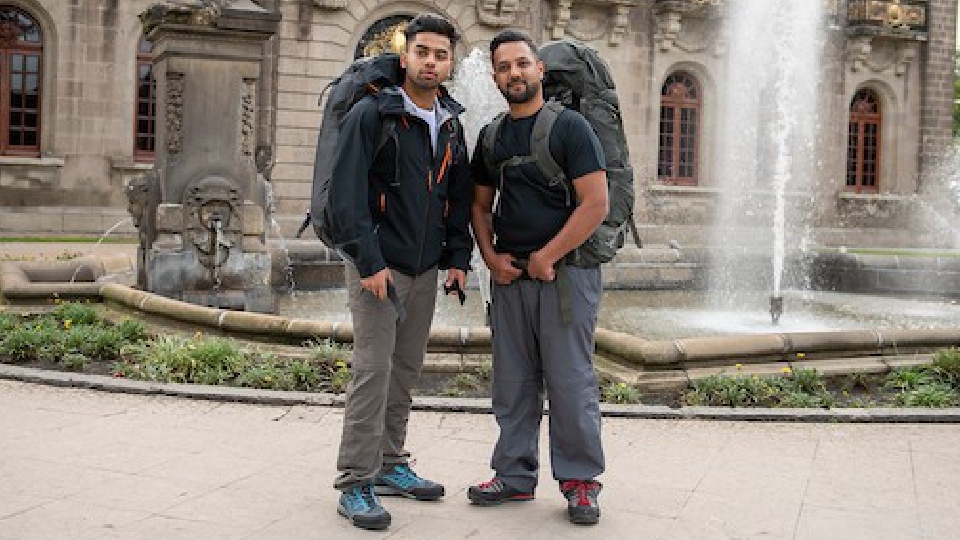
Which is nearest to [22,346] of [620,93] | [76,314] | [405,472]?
[76,314]

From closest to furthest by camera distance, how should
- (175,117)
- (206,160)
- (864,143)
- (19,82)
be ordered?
(175,117), (206,160), (19,82), (864,143)

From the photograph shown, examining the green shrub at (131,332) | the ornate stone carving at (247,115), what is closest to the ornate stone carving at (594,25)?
the ornate stone carving at (247,115)

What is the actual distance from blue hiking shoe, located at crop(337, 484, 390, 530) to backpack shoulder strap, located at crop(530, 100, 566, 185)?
1493 millimetres

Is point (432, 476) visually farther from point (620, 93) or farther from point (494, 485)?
point (620, 93)

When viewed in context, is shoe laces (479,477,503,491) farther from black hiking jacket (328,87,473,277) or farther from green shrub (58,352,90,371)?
green shrub (58,352,90,371)

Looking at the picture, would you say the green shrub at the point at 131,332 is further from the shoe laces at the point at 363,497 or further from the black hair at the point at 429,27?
the black hair at the point at 429,27

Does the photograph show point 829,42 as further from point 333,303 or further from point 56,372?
point 56,372

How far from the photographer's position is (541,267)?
4.65 m

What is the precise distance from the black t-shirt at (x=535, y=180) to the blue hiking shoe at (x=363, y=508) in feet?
3.92

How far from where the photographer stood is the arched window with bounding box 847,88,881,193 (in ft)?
104

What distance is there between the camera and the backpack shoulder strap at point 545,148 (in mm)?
4637

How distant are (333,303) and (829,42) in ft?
71.6

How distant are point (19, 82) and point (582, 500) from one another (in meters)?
21.5

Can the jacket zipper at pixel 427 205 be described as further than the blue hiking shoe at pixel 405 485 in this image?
No
